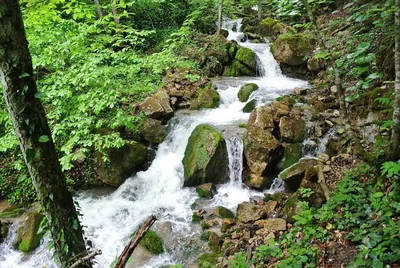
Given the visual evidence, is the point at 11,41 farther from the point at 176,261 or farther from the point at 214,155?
the point at 214,155

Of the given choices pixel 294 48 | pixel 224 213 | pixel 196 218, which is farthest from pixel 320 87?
pixel 196 218

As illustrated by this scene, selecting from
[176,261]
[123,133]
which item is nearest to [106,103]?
[123,133]

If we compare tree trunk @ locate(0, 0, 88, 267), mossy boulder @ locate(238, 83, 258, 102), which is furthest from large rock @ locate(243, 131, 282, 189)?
tree trunk @ locate(0, 0, 88, 267)

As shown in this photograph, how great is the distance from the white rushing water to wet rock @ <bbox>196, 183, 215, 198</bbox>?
0.15m

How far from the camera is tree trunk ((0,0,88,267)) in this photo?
1.96m

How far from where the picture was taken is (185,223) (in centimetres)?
636

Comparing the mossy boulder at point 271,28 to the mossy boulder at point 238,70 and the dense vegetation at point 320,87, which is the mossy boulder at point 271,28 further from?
the dense vegetation at point 320,87

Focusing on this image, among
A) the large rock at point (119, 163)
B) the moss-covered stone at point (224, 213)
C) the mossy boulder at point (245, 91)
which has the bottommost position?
the moss-covered stone at point (224, 213)

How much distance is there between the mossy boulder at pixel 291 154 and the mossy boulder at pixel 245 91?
328 cm

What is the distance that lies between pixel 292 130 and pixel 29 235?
21.8 feet

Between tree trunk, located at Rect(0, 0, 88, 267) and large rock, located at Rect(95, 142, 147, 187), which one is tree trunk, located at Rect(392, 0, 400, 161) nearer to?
tree trunk, located at Rect(0, 0, 88, 267)

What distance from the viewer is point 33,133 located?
2.13m

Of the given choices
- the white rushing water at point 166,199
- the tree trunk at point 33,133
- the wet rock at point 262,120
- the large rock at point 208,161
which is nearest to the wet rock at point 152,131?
the white rushing water at point 166,199

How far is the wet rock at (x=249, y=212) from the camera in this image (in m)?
5.85
